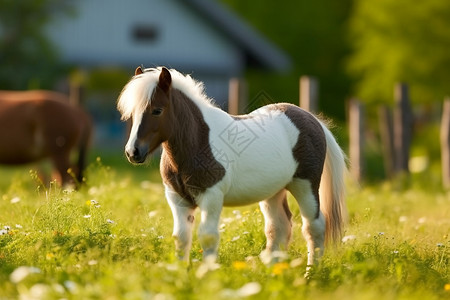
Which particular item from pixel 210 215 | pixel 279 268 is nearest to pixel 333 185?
pixel 210 215

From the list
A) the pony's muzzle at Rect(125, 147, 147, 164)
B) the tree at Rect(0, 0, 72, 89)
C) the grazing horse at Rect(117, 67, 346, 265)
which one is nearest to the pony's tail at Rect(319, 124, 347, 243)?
the grazing horse at Rect(117, 67, 346, 265)

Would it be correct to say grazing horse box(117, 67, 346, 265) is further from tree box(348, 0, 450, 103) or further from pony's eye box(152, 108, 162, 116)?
tree box(348, 0, 450, 103)

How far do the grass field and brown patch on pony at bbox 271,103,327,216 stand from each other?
1.94ft

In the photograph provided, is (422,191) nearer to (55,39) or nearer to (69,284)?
(69,284)

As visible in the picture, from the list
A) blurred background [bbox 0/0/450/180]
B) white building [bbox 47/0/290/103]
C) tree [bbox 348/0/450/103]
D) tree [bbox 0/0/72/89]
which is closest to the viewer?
tree [bbox 0/0/72/89]

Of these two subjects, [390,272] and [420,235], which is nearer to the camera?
[390,272]

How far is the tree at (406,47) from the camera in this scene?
102 ft

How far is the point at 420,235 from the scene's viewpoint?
25.6 feet

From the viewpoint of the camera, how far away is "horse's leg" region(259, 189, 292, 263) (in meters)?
6.93

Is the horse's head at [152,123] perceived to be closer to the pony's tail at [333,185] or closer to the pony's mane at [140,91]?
the pony's mane at [140,91]

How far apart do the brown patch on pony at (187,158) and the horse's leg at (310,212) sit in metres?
0.88

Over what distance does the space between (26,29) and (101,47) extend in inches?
160

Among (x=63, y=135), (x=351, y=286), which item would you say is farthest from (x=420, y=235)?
(x=63, y=135)

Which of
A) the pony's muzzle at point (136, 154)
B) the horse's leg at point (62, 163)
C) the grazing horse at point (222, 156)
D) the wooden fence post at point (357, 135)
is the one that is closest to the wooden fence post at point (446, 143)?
the wooden fence post at point (357, 135)
